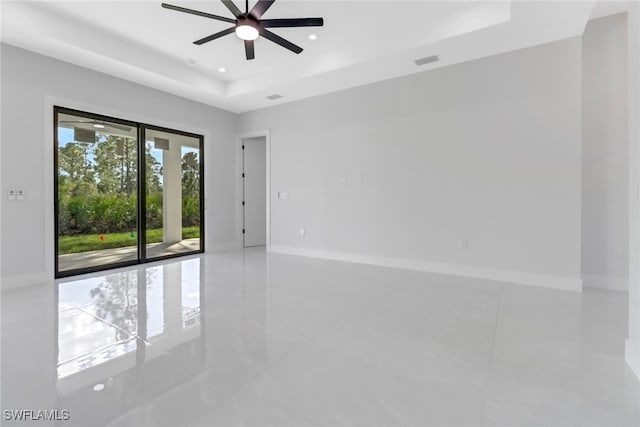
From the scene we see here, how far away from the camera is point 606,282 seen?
3.64m

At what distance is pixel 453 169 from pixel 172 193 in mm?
4936

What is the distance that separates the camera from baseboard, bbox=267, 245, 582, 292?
3686 millimetres

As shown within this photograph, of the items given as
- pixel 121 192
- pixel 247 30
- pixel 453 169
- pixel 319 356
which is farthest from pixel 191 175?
pixel 319 356

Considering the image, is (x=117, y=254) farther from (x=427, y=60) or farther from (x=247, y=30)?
(x=427, y=60)

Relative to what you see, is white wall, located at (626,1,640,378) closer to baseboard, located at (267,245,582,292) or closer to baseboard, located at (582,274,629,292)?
baseboard, located at (267,245,582,292)

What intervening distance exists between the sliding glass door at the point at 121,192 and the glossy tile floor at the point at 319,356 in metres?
1.20

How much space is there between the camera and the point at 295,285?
3809mm

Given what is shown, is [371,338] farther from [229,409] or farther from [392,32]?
[392,32]

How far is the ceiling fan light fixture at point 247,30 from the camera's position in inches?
124

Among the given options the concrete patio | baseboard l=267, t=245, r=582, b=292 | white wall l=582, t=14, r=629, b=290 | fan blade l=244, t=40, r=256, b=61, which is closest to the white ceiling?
white wall l=582, t=14, r=629, b=290

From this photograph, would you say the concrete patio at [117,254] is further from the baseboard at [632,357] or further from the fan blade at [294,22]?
the baseboard at [632,357]

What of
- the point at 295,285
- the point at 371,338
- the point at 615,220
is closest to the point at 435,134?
the point at 615,220

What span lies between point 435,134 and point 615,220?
2398mm

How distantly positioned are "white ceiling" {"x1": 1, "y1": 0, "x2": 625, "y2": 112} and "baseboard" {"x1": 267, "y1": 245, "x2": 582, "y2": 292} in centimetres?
292
